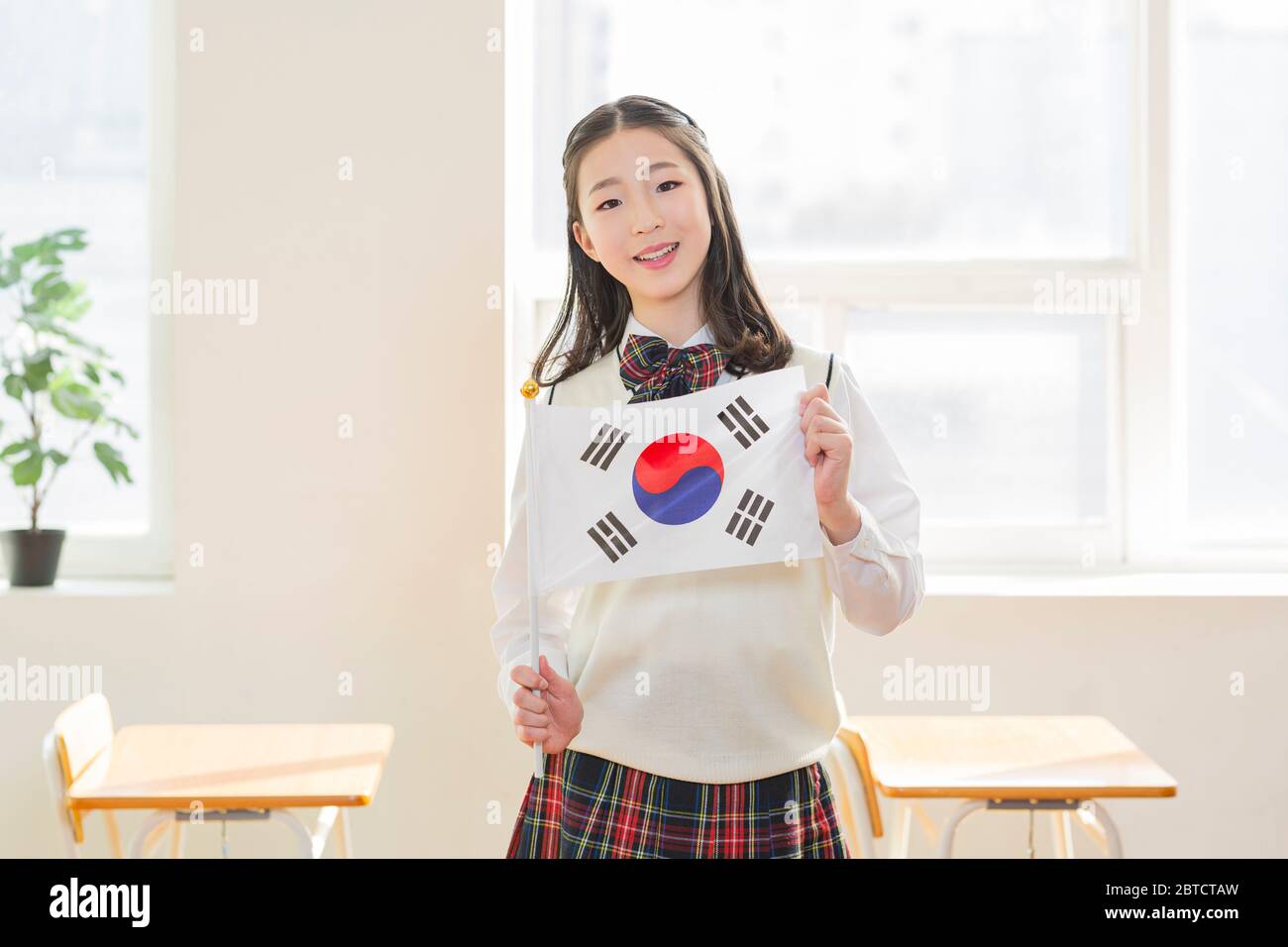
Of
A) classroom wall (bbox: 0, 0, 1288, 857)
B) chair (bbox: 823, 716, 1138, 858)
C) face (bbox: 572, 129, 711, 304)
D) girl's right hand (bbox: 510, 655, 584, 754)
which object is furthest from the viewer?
classroom wall (bbox: 0, 0, 1288, 857)

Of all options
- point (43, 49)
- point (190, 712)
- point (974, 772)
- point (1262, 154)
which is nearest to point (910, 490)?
point (974, 772)

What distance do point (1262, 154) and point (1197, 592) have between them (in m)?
1.12

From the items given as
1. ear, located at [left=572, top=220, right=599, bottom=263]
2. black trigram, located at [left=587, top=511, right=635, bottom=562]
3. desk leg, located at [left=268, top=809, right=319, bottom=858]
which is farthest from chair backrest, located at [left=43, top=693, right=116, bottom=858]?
ear, located at [left=572, top=220, right=599, bottom=263]

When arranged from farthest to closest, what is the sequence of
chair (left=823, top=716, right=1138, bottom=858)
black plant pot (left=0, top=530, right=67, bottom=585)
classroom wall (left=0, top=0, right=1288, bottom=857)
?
black plant pot (left=0, top=530, right=67, bottom=585) → classroom wall (left=0, top=0, right=1288, bottom=857) → chair (left=823, top=716, right=1138, bottom=858)

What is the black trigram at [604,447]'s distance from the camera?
1.37 m

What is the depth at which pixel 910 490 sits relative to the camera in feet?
4.49

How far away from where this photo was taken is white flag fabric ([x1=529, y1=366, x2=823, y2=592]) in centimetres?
133

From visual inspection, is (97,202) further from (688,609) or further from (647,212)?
(688,609)

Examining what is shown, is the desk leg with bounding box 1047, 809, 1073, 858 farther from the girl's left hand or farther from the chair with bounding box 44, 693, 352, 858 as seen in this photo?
the chair with bounding box 44, 693, 352, 858

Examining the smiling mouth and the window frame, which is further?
the window frame

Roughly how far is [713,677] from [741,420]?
298 millimetres

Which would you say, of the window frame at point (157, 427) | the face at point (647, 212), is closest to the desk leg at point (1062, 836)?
the face at point (647, 212)

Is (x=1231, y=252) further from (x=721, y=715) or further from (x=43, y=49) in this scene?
(x=43, y=49)

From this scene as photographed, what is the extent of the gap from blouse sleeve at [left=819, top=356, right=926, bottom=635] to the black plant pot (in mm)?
1988
